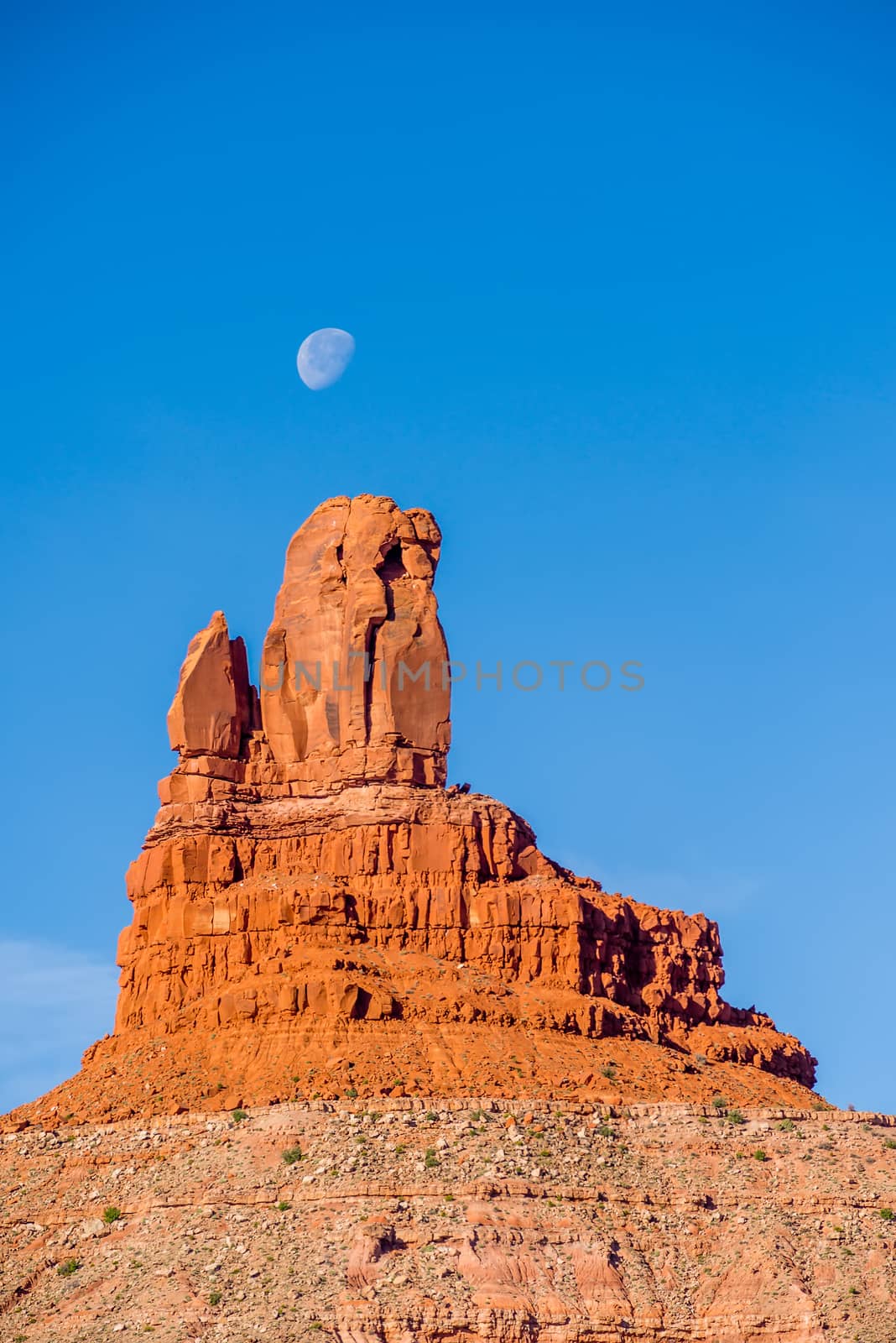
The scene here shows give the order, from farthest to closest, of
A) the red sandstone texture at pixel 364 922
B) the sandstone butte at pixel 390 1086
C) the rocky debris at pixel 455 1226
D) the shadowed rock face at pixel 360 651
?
the shadowed rock face at pixel 360 651 < the red sandstone texture at pixel 364 922 < the sandstone butte at pixel 390 1086 < the rocky debris at pixel 455 1226

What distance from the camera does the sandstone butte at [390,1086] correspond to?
92125mm

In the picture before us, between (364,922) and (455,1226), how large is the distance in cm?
2170

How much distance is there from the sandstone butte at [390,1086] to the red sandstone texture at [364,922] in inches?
5.5

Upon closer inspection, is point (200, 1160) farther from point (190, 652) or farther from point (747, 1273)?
point (190, 652)

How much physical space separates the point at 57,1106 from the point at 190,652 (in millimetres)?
21559

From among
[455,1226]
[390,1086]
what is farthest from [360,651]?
[455,1226]

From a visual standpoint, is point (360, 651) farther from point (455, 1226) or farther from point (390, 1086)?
point (455, 1226)

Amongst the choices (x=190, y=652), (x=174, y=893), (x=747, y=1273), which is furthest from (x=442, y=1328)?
(x=190, y=652)

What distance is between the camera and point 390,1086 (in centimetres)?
10244

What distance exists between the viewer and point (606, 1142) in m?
99.6

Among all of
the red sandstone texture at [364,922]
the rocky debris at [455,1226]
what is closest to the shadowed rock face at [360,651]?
the red sandstone texture at [364,922]

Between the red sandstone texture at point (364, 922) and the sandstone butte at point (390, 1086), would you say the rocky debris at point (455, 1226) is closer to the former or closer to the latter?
the sandstone butte at point (390, 1086)

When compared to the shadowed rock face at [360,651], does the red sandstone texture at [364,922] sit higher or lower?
lower

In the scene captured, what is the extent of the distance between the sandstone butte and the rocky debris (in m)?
0.11
